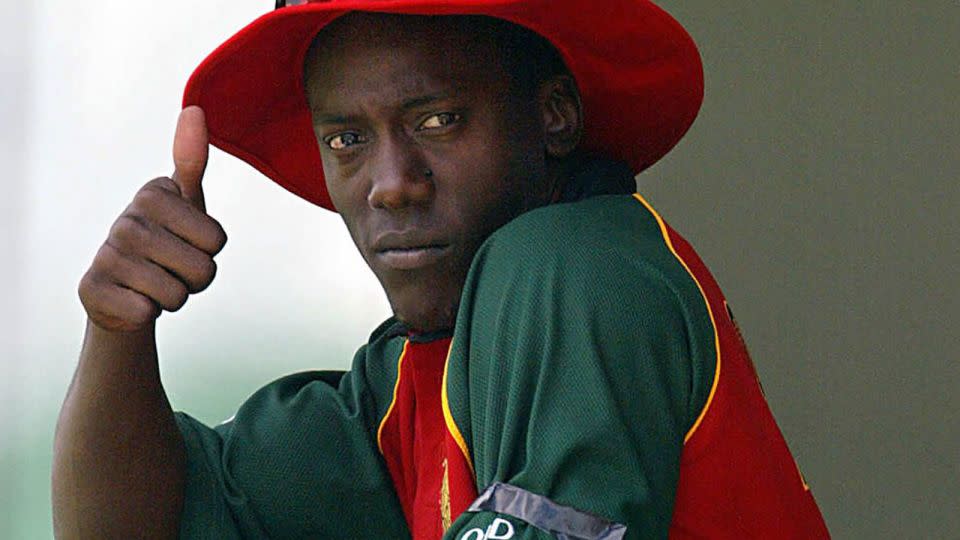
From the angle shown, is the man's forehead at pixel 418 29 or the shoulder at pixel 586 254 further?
the man's forehead at pixel 418 29

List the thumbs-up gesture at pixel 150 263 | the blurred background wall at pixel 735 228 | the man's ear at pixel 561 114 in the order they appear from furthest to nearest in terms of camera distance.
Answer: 1. the blurred background wall at pixel 735 228
2. the man's ear at pixel 561 114
3. the thumbs-up gesture at pixel 150 263

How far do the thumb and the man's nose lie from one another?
19 centimetres

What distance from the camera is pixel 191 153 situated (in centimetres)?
159

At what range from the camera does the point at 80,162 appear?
2482mm

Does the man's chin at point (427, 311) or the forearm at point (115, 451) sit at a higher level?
the man's chin at point (427, 311)

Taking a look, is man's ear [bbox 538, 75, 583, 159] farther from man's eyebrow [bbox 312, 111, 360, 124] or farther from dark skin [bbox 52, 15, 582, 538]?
man's eyebrow [bbox 312, 111, 360, 124]

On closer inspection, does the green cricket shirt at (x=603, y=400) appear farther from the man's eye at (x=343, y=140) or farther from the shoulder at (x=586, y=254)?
the man's eye at (x=343, y=140)

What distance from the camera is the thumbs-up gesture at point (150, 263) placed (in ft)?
4.77

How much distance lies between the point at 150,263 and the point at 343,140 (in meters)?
0.20

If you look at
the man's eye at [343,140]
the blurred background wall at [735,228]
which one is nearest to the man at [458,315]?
the man's eye at [343,140]

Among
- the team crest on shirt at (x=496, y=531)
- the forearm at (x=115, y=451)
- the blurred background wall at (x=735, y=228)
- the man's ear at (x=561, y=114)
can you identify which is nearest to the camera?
the team crest on shirt at (x=496, y=531)

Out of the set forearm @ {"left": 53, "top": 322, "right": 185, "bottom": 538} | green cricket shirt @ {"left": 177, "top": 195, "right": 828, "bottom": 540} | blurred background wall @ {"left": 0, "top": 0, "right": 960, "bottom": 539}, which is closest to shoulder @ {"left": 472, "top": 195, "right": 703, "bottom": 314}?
green cricket shirt @ {"left": 177, "top": 195, "right": 828, "bottom": 540}

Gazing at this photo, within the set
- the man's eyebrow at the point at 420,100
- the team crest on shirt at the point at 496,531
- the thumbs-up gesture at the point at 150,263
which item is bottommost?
the team crest on shirt at the point at 496,531

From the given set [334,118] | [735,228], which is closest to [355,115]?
[334,118]
